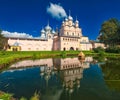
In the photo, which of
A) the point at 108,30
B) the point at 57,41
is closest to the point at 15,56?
the point at 57,41

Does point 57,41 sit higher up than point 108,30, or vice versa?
point 108,30

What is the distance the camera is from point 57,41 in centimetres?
7431

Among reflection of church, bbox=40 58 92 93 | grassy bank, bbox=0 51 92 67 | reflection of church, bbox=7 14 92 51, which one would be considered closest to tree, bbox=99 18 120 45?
reflection of church, bbox=7 14 92 51

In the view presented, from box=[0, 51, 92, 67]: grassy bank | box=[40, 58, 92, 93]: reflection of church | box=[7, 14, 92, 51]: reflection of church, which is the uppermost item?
box=[7, 14, 92, 51]: reflection of church

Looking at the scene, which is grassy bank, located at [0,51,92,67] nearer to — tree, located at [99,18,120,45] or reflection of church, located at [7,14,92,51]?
reflection of church, located at [7,14,92,51]

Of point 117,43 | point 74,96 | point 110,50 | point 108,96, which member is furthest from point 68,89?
point 117,43

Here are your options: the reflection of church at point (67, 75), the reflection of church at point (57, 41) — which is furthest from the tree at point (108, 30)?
the reflection of church at point (67, 75)

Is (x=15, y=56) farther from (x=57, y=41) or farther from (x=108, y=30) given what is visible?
(x=108, y=30)

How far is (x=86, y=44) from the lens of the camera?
82125mm

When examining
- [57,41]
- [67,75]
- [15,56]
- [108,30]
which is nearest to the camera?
[67,75]

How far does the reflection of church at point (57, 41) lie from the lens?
65.8 metres

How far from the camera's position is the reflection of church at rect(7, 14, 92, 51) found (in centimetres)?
6575

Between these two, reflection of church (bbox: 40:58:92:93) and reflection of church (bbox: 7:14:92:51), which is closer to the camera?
reflection of church (bbox: 40:58:92:93)

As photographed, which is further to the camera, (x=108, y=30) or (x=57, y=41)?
(x=57, y=41)
